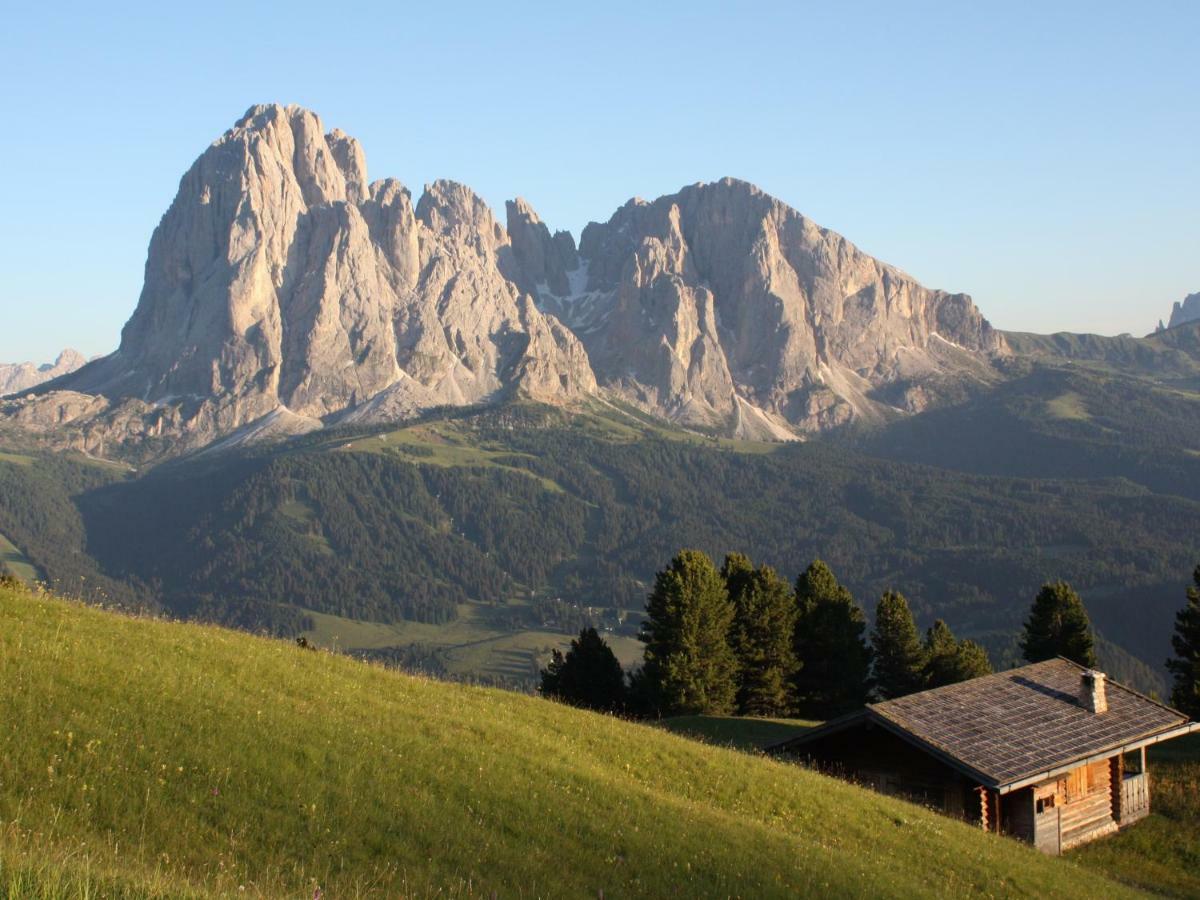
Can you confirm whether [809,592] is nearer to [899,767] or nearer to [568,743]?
[899,767]

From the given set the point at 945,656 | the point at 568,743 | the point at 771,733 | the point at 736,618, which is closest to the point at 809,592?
the point at 736,618

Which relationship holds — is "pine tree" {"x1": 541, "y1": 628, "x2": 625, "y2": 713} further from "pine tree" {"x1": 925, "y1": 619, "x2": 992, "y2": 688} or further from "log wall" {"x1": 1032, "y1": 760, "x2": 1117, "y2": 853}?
"log wall" {"x1": 1032, "y1": 760, "x2": 1117, "y2": 853}

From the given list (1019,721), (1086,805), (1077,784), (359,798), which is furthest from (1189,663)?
(359,798)

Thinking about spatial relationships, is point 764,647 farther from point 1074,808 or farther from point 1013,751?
point 1013,751

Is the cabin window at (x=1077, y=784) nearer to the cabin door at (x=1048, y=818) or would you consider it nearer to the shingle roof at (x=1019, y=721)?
the cabin door at (x=1048, y=818)

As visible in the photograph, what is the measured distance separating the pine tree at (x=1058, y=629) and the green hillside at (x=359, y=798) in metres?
39.7

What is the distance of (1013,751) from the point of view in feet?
117

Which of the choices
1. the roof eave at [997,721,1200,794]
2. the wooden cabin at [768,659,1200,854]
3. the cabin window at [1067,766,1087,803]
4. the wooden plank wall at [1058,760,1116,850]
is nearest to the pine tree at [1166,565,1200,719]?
the roof eave at [997,721,1200,794]

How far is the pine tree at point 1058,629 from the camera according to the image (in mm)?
66312

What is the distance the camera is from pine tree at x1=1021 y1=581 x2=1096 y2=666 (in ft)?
218

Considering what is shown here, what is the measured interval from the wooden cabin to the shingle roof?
2.1 inches

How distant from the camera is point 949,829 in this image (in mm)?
29594

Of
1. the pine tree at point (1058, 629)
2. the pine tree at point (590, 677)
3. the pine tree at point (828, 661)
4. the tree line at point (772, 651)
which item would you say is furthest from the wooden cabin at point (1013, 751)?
the pine tree at point (1058, 629)

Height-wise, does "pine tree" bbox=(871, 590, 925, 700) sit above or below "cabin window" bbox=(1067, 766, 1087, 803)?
below
